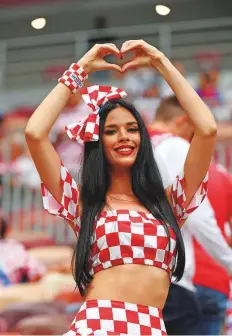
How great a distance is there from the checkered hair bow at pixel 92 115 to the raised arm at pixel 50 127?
0.29 ft

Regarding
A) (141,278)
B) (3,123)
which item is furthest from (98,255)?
(3,123)

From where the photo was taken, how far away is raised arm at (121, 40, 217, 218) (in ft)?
8.91

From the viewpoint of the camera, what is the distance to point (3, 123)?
8797 millimetres

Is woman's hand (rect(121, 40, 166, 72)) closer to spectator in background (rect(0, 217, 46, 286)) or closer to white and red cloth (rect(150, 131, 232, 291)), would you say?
white and red cloth (rect(150, 131, 232, 291))

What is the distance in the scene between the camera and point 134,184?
278 centimetres

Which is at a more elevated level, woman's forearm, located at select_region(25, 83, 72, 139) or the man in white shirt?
woman's forearm, located at select_region(25, 83, 72, 139)

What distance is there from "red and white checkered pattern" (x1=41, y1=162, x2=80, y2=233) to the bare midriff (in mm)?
199

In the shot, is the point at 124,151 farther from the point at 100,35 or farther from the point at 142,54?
the point at 100,35

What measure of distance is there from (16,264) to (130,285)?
12.1 feet

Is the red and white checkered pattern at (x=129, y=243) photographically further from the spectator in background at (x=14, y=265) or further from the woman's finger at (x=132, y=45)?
the spectator in background at (x=14, y=265)

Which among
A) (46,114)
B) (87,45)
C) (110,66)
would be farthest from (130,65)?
(87,45)

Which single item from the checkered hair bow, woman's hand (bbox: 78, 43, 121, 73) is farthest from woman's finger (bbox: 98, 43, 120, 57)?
the checkered hair bow

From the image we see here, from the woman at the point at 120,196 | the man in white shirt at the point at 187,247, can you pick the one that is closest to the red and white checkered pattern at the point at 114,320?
the woman at the point at 120,196

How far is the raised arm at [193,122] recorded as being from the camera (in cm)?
272
